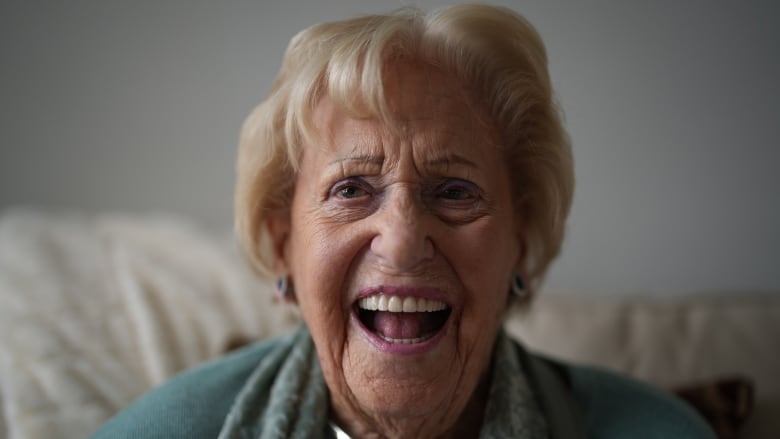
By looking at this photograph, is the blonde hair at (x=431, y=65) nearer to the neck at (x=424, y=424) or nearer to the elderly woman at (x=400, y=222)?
the elderly woman at (x=400, y=222)

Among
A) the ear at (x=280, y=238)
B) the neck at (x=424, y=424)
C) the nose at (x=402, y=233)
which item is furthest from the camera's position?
the ear at (x=280, y=238)

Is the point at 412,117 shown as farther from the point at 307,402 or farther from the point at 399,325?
the point at 307,402

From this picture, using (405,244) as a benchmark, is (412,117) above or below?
above

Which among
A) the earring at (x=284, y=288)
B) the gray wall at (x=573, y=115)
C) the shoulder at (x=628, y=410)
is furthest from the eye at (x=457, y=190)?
the gray wall at (x=573, y=115)

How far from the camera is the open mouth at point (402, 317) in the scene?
1095mm

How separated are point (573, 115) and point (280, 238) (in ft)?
3.64

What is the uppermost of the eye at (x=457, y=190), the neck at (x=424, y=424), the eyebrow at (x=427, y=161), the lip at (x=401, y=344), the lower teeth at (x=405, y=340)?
the eyebrow at (x=427, y=161)

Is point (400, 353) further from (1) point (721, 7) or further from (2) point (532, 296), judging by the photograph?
(1) point (721, 7)

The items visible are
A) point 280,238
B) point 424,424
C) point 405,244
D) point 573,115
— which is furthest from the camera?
point 573,115

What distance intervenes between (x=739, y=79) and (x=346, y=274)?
1.44 meters

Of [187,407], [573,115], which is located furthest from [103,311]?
[573,115]

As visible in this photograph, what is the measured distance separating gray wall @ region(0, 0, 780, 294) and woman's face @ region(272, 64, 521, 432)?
2.65 ft

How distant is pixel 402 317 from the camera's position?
1141mm

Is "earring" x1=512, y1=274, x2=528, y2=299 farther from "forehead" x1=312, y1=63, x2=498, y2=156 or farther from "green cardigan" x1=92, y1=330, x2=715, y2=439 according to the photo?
"forehead" x1=312, y1=63, x2=498, y2=156
